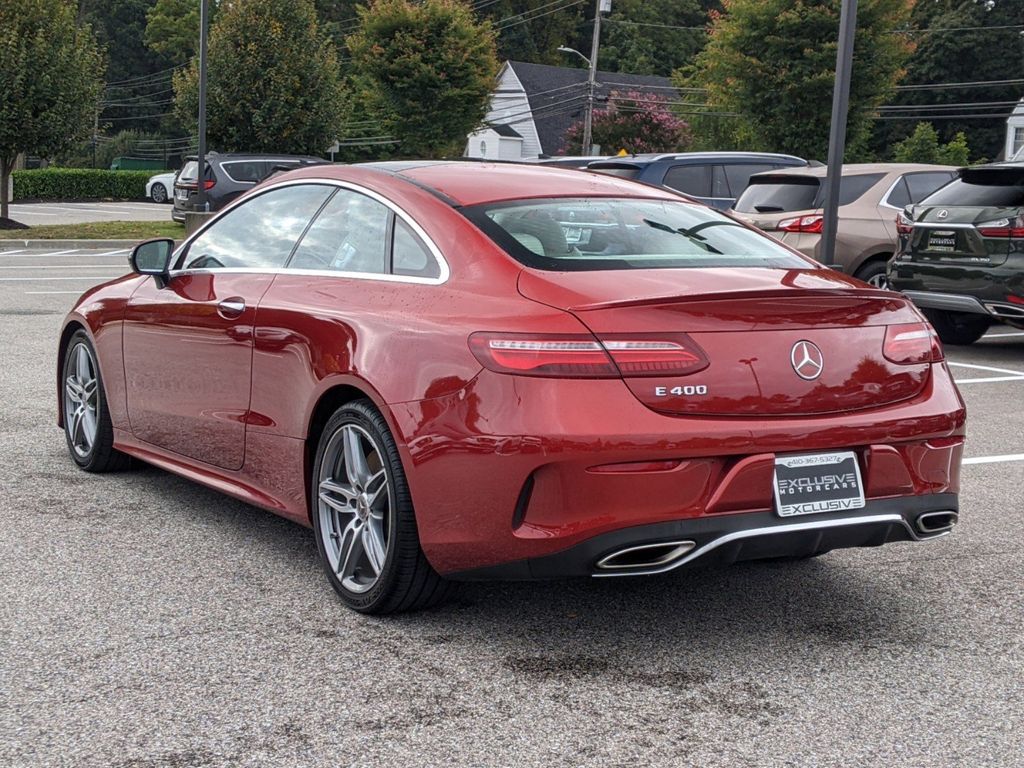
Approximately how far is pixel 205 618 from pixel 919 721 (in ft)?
7.17

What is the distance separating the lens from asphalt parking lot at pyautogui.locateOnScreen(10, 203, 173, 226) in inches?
1399

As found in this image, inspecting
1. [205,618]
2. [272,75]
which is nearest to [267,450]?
[205,618]

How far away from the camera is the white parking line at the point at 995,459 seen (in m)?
7.33

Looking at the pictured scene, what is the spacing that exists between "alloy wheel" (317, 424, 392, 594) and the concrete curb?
20.6 m

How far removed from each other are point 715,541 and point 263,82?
30348 millimetres

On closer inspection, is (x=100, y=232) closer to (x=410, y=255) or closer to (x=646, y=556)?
(x=410, y=255)

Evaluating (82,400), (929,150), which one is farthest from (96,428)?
(929,150)

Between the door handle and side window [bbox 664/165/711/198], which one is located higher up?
side window [bbox 664/165/711/198]

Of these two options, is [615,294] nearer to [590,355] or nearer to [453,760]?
[590,355]

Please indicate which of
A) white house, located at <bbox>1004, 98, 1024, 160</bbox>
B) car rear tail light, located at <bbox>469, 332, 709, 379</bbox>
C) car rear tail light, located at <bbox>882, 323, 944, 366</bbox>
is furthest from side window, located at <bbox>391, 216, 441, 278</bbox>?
white house, located at <bbox>1004, 98, 1024, 160</bbox>

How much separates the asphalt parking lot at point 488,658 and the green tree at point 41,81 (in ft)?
76.8

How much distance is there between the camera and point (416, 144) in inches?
1779

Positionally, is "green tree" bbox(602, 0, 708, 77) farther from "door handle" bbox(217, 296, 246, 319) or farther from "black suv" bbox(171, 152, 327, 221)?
"door handle" bbox(217, 296, 246, 319)

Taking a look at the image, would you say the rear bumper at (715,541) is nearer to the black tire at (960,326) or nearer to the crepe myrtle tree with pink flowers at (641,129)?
the black tire at (960,326)
